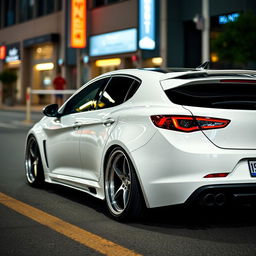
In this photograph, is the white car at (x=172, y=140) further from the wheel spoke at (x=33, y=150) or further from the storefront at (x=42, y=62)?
the storefront at (x=42, y=62)

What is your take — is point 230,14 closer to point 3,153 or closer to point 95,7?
point 95,7

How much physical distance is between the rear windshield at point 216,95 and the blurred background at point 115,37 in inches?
567

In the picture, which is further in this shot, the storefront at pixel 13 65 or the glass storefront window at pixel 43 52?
the storefront at pixel 13 65

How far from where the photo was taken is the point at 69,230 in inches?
216

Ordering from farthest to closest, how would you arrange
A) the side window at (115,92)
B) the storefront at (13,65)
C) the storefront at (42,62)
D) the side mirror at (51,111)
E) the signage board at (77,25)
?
the storefront at (13,65)
the storefront at (42,62)
the signage board at (77,25)
the side mirror at (51,111)
the side window at (115,92)

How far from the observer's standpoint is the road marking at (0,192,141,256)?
15.7ft

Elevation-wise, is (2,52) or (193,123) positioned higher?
(2,52)

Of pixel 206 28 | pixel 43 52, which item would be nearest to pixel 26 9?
pixel 43 52

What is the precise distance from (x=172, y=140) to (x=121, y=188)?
0.87 metres

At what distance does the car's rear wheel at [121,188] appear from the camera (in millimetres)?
5676

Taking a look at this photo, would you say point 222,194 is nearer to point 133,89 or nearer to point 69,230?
point 69,230

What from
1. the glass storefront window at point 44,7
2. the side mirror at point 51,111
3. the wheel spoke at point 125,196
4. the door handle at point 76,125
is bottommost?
the wheel spoke at point 125,196

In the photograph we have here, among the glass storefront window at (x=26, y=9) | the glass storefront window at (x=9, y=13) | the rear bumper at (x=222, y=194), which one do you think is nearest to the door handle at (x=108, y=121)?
the rear bumper at (x=222, y=194)

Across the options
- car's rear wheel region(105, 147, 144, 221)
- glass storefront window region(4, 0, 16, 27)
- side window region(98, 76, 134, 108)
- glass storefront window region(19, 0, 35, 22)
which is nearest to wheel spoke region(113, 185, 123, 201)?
car's rear wheel region(105, 147, 144, 221)
